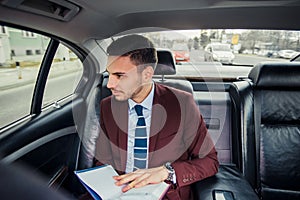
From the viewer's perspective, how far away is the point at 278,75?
1744 millimetres

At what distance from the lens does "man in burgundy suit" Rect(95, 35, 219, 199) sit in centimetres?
146

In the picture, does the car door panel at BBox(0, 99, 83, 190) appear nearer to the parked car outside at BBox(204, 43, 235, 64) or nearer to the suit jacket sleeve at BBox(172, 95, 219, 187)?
→ the suit jacket sleeve at BBox(172, 95, 219, 187)

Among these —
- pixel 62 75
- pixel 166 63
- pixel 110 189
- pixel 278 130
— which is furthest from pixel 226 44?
pixel 110 189

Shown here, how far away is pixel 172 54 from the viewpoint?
200 centimetres

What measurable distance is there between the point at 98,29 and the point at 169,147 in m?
0.88

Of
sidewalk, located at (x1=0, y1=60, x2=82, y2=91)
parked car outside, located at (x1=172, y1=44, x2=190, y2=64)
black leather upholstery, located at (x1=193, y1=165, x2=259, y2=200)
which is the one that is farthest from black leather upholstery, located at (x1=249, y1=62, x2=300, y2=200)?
sidewalk, located at (x1=0, y1=60, x2=82, y2=91)

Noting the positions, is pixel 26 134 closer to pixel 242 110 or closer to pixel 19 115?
pixel 19 115

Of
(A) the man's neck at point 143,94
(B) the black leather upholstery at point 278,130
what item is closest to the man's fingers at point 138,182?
(A) the man's neck at point 143,94

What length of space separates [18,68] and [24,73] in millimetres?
64

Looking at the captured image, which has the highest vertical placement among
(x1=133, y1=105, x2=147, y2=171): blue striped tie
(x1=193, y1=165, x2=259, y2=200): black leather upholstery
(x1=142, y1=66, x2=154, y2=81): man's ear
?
(x1=142, y1=66, x2=154, y2=81): man's ear

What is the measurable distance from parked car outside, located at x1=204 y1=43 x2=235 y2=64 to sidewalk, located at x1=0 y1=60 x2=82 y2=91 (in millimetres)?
940

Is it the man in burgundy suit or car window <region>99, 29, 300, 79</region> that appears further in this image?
car window <region>99, 29, 300, 79</region>

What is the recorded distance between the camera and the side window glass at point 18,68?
1.45 m

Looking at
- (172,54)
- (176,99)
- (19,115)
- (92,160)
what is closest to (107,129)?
(92,160)
